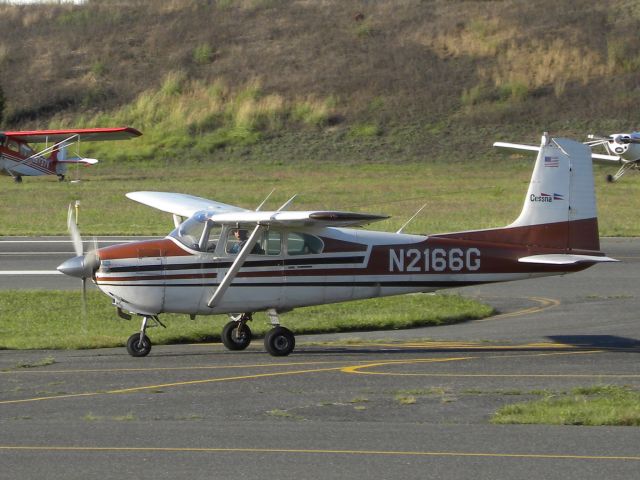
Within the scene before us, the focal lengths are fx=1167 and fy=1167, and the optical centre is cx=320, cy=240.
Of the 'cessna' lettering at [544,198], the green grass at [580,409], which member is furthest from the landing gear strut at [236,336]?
the green grass at [580,409]

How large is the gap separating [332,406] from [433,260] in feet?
15.4

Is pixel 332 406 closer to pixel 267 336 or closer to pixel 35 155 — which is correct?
pixel 267 336

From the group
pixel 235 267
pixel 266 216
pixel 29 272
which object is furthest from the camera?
pixel 29 272

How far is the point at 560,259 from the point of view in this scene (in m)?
15.3

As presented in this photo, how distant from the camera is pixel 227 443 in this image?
9312 mm

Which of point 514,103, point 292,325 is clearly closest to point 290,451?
point 292,325

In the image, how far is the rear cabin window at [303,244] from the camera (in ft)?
49.3

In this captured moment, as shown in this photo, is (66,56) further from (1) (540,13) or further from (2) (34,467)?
(2) (34,467)

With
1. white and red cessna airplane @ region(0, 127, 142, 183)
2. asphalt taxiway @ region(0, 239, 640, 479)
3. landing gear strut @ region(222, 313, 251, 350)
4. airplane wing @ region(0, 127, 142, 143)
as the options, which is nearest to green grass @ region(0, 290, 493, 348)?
asphalt taxiway @ region(0, 239, 640, 479)

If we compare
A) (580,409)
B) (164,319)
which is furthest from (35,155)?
(580,409)

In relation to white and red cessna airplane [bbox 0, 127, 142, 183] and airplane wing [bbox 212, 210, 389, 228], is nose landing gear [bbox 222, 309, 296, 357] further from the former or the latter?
white and red cessna airplane [bbox 0, 127, 142, 183]

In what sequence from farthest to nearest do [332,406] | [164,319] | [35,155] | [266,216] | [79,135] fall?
1. [35,155]
2. [79,135]
3. [164,319]
4. [266,216]
5. [332,406]

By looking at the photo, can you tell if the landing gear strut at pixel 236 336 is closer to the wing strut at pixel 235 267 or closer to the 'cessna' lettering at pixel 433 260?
the wing strut at pixel 235 267

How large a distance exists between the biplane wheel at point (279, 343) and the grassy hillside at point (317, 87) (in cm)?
2567
